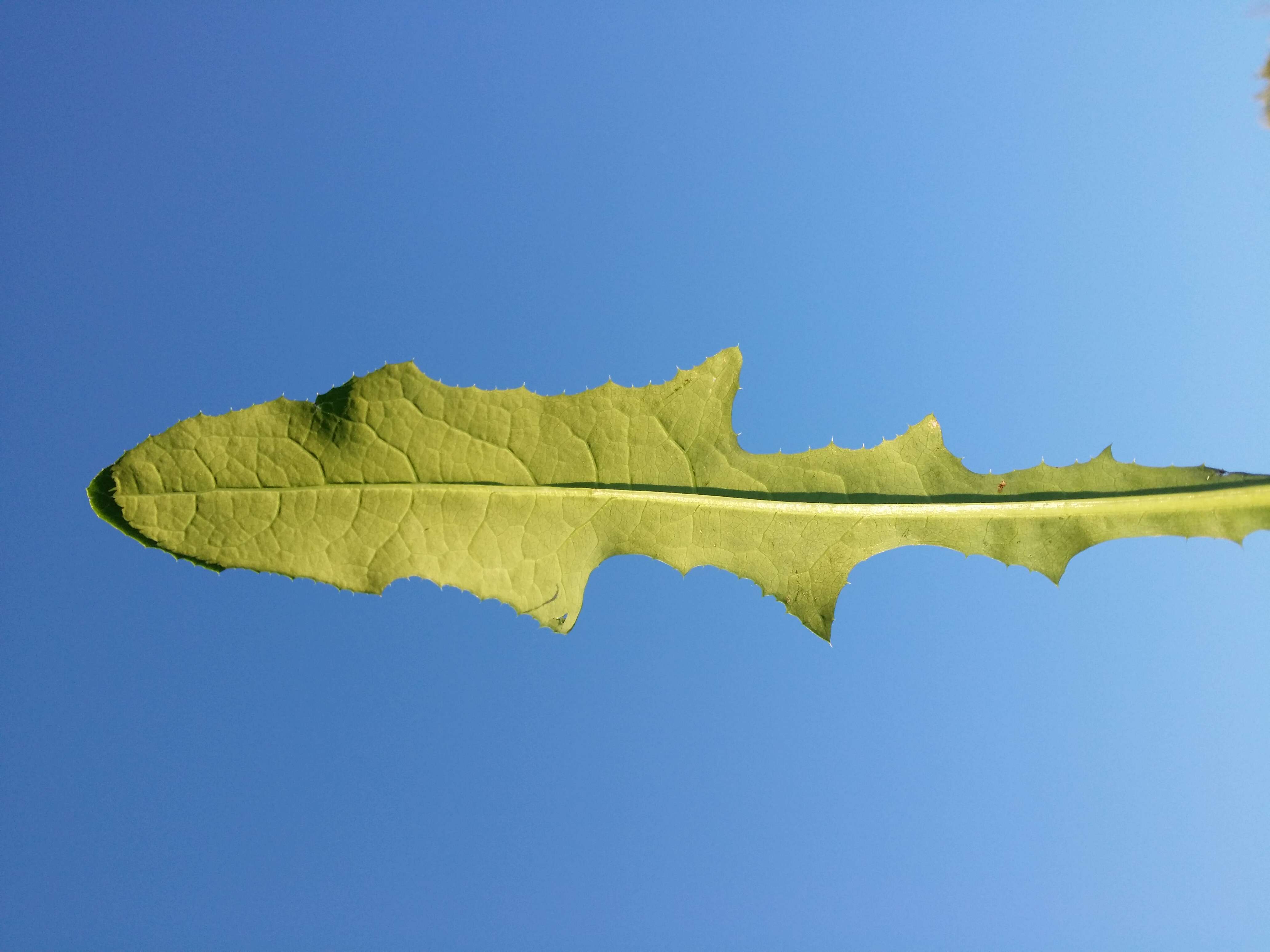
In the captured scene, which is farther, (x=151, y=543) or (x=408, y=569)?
(x=408, y=569)

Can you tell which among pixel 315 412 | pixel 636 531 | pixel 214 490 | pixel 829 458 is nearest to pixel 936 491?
pixel 829 458

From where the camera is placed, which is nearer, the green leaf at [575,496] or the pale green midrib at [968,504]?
the green leaf at [575,496]

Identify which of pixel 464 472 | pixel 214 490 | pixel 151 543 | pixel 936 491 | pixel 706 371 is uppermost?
pixel 706 371

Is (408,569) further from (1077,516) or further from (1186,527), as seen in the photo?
(1186,527)

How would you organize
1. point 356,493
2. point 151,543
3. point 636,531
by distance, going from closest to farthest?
1. point 151,543
2. point 356,493
3. point 636,531

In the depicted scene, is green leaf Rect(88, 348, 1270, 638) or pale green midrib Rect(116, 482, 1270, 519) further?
pale green midrib Rect(116, 482, 1270, 519)
